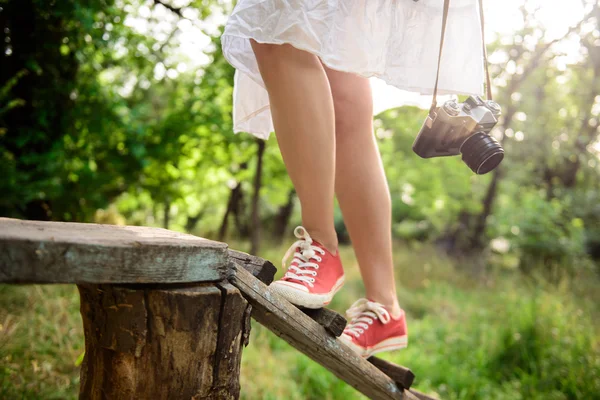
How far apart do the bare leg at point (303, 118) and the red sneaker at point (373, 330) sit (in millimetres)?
425

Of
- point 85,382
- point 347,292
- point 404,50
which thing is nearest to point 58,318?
point 85,382

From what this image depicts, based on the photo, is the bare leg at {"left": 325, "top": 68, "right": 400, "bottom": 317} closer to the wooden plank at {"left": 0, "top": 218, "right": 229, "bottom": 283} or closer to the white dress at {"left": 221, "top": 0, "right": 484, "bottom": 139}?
the white dress at {"left": 221, "top": 0, "right": 484, "bottom": 139}

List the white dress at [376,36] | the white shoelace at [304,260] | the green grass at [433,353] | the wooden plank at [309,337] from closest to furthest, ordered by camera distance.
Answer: the wooden plank at [309,337]
the white dress at [376,36]
the white shoelace at [304,260]
the green grass at [433,353]

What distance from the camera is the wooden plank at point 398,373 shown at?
5.46ft

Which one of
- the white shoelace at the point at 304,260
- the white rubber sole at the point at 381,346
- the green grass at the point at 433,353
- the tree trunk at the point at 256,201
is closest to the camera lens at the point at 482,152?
the white shoelace at the point at 304,260

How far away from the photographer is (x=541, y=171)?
1212 cm

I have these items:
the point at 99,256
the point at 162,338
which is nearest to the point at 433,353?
the point at 162,338

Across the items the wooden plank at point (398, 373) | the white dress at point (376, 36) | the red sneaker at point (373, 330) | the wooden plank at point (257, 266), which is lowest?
the wooden plank at point (398, 373)

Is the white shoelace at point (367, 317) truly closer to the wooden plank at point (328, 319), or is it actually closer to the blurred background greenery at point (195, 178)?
the wooden plank at point (328, 319)

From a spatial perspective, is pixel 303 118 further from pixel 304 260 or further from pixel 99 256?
pixel 99 256

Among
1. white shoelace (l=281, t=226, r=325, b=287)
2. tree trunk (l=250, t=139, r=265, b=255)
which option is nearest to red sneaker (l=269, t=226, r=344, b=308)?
white shoelace (l=281, t=226, r=325, b=287)

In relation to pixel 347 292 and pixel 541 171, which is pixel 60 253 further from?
pixel 541 171

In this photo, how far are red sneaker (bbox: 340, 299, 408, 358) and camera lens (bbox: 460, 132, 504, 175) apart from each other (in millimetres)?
554

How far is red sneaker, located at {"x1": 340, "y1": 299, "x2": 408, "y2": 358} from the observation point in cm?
155
